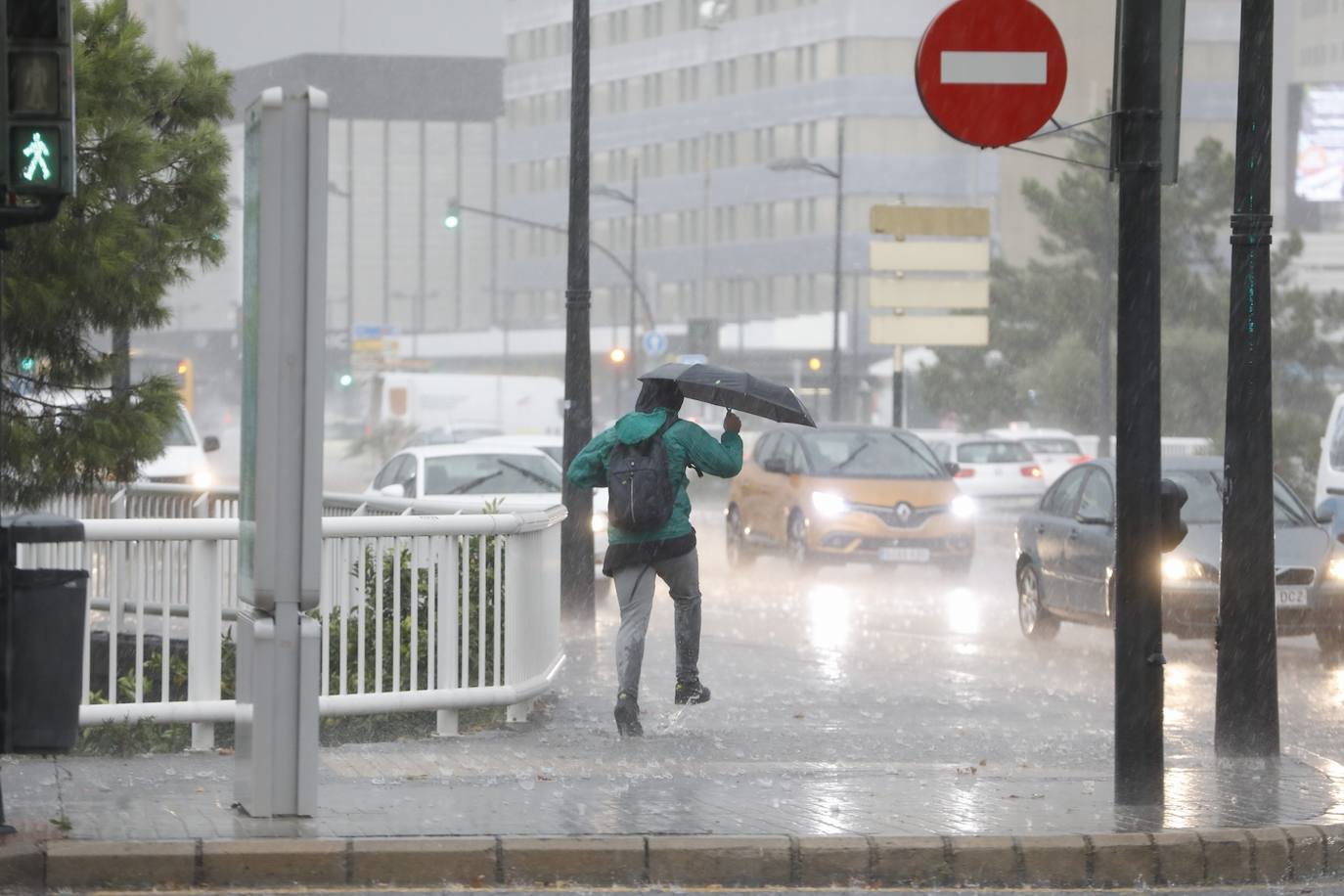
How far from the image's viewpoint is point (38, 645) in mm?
6996

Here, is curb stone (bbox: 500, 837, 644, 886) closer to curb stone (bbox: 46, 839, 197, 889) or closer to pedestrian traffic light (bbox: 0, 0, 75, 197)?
curb stone (bbox: 46, 839, 197, 889)

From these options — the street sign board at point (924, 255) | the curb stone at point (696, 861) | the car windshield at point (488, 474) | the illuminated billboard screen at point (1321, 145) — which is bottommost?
the curb stone at point (696, 861)

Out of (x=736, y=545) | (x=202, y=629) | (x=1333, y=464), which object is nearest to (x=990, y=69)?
(x=202, y=629)

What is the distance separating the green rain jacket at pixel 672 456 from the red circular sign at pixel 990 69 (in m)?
2.46

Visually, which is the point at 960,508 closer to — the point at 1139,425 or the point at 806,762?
the point at 806,762

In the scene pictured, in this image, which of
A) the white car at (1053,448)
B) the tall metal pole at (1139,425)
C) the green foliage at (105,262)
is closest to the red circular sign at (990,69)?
the tall metal pole at (1139,425)

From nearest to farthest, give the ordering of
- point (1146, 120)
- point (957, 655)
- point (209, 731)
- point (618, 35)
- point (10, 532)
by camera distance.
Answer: point (10, 532) → point (1146, 120) → point (209, 731) → point (957, 655) → point (618, 35)

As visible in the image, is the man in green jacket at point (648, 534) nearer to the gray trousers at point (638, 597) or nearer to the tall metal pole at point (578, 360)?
the gray trousers at point (638, 597)

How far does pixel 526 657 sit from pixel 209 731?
1823 millimetres

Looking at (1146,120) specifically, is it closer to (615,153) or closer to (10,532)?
(10,532)

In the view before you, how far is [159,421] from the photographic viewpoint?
37.8 ft

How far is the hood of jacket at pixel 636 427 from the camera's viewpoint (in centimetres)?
1072

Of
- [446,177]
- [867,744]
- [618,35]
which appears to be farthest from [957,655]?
[446,177]

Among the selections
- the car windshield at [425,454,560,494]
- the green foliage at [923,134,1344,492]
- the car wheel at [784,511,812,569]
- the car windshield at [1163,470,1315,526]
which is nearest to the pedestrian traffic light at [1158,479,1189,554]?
the car windshield at [1163,470,1315,526]
